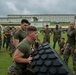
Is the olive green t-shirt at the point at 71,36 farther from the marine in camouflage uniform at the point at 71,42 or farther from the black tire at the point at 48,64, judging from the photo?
the black tire at the point at 48,64

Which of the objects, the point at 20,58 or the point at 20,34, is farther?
the point at 20,34

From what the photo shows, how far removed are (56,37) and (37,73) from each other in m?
14.6

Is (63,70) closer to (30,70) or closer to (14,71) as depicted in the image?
(30,70)

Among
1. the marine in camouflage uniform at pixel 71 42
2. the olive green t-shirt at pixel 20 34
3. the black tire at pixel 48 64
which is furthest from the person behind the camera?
the marine in camouflage uniform at pixel 71 42

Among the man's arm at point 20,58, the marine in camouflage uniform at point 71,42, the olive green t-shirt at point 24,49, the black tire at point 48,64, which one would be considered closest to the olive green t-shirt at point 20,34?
the marine in camouflage uniform at point 71,42

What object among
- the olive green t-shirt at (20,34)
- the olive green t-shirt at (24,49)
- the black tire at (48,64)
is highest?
the olive green t-shirt at (20,34)

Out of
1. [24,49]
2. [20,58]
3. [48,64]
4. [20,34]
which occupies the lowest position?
[48,64]

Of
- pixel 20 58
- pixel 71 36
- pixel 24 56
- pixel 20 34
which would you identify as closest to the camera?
pixel 20 58

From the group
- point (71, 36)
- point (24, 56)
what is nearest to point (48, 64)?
point (24, 56)

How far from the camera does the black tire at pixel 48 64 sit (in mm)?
4684

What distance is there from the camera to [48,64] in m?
4.74

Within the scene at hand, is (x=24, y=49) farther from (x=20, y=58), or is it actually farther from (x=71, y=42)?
(x=71, y=42)

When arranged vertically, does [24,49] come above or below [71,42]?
above

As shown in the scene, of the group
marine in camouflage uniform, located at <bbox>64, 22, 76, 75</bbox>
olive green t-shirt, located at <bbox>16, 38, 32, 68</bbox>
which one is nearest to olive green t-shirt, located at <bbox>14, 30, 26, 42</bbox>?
marine in camouflage uniform, located at <bbox>64, 22, 76, 75</bbox>
